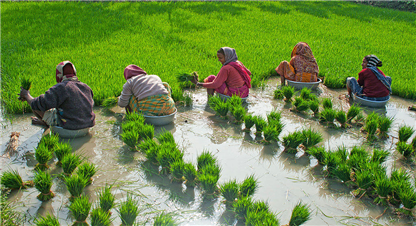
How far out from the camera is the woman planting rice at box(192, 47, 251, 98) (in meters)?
5.14

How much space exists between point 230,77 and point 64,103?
2611mm

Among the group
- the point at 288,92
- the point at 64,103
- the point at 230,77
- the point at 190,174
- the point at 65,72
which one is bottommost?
the point at 288,92

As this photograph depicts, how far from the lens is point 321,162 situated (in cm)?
358

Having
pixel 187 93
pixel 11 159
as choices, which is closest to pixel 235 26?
pixel 187 93

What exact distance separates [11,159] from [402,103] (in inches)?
252

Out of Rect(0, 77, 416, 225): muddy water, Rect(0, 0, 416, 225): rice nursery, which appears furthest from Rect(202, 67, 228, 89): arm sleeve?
Rect(0, 77, 416, 225): muddy water

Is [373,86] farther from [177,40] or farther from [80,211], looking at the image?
[177,40]

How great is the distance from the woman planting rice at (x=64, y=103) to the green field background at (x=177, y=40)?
98 centimetres

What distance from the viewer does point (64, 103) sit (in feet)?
12.6

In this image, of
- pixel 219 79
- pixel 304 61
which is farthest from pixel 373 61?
pixel 219 79

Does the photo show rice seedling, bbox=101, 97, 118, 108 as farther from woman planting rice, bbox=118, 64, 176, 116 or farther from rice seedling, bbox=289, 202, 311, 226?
rice seedling, bbox=289, 202, 311, 226

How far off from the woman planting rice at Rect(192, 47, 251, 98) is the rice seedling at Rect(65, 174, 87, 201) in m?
2.89

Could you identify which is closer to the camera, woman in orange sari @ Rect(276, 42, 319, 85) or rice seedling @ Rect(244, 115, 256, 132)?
rice seedling @ Rect(244, 115, 256, 132)

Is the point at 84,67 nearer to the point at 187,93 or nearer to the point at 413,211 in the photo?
the point at 187,93
